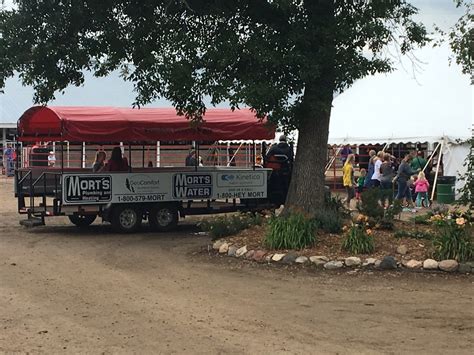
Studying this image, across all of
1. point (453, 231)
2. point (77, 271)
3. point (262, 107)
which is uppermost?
point (262, 107)

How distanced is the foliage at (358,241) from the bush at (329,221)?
0.62 metres

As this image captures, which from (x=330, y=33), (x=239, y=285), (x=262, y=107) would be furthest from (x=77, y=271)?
(x=330, y=33)

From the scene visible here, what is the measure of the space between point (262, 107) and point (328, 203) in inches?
116

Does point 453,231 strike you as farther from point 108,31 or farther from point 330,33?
point 108,31

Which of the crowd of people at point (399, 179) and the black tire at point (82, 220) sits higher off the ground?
the crowd of people at point (399, 179)

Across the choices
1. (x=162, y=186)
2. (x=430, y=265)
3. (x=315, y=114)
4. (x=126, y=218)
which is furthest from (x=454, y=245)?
(x=126, y=218)

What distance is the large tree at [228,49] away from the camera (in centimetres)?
1170

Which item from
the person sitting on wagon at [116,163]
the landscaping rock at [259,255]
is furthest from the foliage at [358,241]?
the person sitting on wagon at [116,163]

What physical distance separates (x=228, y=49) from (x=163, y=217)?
553cm

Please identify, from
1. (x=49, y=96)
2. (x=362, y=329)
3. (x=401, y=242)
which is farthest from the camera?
(x=49, y=96)

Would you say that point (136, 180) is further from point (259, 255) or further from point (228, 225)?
point (259, 255)

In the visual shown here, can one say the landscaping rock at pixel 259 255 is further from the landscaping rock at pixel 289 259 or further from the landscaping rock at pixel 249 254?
the landscaping rock at pixel 289 259

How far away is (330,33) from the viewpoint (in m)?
11.5

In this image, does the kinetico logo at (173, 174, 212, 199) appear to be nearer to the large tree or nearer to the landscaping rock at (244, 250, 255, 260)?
the large tree
